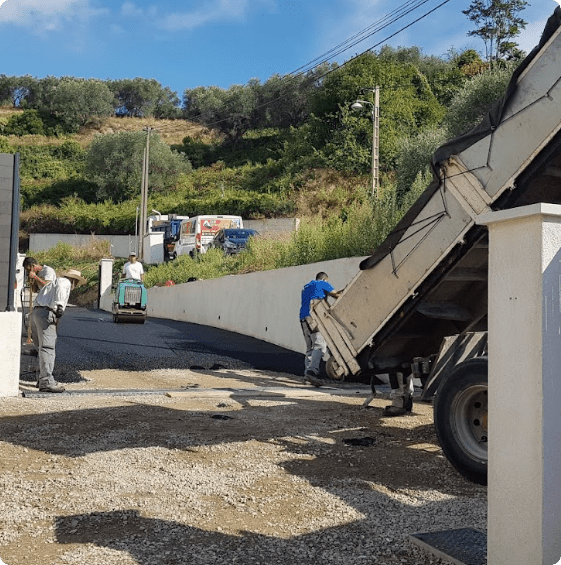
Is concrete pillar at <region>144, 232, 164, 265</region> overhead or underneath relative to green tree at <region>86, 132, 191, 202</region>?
underneath

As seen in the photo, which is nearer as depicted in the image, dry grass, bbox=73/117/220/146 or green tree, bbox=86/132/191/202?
green tree, bbox=86/132/191/202

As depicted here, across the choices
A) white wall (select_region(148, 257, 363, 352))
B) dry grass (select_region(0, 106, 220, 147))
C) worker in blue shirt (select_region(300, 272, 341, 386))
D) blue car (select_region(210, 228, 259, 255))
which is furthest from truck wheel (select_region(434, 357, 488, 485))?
dry grass (select_region(0, 106, 220, 147))

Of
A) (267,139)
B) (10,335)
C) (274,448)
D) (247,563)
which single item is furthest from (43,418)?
(267,139)

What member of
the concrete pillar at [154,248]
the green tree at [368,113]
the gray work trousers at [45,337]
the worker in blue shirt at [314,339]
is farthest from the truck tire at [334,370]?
the green tree at [368,113]

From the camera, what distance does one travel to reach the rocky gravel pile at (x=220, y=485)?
4.23m

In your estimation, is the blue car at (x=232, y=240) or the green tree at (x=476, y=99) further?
the green tree at (x=476, y=99)

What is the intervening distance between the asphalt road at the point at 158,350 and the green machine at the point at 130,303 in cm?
24

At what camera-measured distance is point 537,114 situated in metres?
5.55

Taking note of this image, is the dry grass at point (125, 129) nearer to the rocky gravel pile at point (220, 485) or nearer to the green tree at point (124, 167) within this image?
the green tree at point (124, 167)

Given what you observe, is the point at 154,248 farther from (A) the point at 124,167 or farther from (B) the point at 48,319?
(B) the point at 48,319

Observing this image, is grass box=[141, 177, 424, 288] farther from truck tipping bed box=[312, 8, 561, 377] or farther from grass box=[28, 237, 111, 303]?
grass box=[28, 237, 111, 303]

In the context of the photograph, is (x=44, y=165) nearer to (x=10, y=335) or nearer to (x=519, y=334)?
(x=10, y=335)

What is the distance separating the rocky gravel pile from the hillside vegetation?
24.1 feet

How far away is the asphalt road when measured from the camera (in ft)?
44.1
